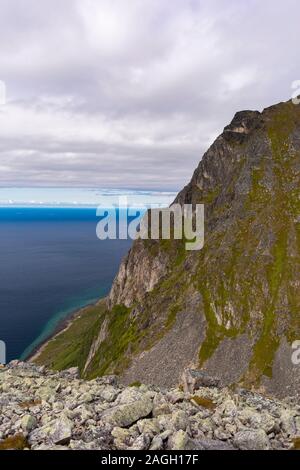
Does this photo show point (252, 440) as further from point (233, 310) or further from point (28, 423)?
point (233, 310)

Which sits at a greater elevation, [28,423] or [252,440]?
[28,423]

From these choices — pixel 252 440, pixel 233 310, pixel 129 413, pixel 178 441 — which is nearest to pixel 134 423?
pixel 129 413

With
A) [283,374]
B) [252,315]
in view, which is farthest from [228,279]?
[283,374]

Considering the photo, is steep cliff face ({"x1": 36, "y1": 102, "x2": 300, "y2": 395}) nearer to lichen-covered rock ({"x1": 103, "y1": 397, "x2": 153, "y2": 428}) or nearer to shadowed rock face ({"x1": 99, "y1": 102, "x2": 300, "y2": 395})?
shadowed rock face ({"x1": 99, "y1": 102, "x2": 300, "y2": 395})

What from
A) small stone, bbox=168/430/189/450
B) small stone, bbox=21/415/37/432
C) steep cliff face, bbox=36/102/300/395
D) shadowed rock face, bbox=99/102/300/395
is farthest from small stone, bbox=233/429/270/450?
shadowed rock face, bbox=99/102/300/395

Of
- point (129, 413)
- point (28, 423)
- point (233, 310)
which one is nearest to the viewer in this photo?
point (28, 423)

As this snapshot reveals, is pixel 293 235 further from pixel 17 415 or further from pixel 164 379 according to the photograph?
pixel 17 415

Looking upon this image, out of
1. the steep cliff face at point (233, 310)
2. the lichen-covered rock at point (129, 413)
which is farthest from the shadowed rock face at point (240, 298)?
the lichen-covered rock at point (129, 413)

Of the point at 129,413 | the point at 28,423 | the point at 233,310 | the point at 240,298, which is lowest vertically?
the point at 233,310
